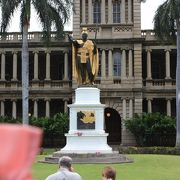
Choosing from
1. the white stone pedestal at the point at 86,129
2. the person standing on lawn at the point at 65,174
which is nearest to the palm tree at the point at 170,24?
the white stone pedestal at the point at 86,129

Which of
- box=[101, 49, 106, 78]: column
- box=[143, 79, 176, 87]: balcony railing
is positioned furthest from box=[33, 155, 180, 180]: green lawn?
box=[143, 79, 176, 87]: balcony railing

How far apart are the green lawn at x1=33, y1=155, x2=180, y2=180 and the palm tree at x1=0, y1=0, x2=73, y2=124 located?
1126 centimetres

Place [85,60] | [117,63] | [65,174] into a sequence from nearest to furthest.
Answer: [65,174] → [85,60] → [117,63]

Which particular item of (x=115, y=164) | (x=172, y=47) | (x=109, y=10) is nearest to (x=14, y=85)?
(x=109, y=10)

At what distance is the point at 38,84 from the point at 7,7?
16572 millimetres

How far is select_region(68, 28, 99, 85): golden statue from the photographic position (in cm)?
2306

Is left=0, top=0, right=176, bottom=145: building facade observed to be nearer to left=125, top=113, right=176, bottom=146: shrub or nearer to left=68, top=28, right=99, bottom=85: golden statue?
left=125, top=113, right=176, bottom=146: shrub

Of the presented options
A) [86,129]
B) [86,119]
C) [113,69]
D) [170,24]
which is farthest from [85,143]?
[113,69]

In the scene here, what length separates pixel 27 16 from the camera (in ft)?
98.4

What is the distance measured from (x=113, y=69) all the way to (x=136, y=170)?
27843 millimetres

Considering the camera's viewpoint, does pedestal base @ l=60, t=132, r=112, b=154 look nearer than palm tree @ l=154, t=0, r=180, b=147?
Yes

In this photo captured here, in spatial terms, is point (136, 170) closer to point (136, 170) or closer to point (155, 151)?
point (136, 170)

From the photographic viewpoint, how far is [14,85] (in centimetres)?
4656

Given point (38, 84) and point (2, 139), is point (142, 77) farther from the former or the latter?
point (2, 139)
